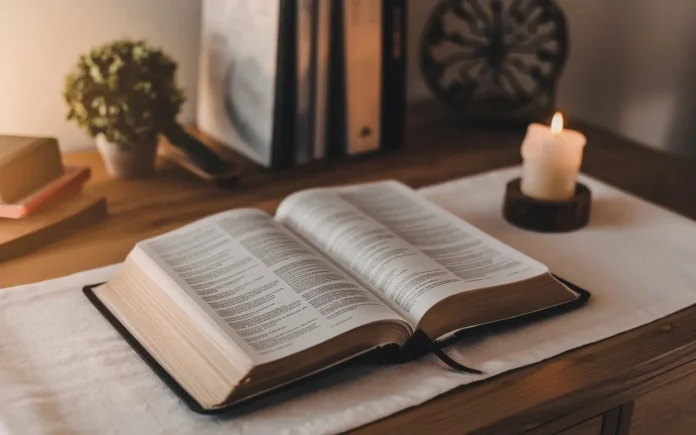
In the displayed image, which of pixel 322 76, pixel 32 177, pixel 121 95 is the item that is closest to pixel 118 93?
pixel 121 95

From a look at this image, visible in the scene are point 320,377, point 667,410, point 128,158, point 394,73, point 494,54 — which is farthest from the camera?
point 494,54

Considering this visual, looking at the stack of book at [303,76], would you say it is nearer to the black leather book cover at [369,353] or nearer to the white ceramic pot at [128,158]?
the white ceramic pot at [128,158]

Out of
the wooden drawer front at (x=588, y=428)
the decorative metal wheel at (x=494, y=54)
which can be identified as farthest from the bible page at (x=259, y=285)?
the decorative metal wheel at (x=494, y=54)

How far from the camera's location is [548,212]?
0.94 meters

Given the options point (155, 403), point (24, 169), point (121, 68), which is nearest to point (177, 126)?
point (121, 68)

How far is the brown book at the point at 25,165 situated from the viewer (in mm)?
893

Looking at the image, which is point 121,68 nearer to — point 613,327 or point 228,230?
point 228,230

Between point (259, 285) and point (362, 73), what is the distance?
475mm

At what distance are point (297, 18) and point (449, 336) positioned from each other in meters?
0.51

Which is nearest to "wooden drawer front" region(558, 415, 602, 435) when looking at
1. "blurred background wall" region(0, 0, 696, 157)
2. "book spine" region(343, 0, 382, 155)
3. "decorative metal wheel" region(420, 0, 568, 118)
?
"book spine" region(343, 0, 382, 155)

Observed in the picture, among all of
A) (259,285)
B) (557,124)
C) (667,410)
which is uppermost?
(557,124)

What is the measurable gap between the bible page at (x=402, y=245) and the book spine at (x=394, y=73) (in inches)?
9.0

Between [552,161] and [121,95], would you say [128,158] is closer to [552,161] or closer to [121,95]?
[121,95]

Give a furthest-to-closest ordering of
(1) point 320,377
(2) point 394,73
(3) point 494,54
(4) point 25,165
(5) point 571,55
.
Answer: (5) point 571,55 < (3) point 494,54 < (2) point 394,73 < (4) point 25,165 < (1) point 320,377
